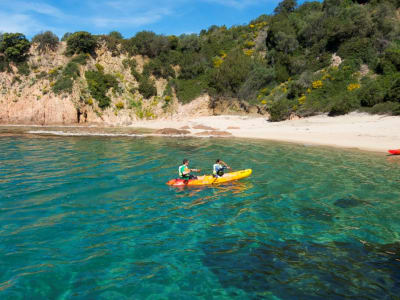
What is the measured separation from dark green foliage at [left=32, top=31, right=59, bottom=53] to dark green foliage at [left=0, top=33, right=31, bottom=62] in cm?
190

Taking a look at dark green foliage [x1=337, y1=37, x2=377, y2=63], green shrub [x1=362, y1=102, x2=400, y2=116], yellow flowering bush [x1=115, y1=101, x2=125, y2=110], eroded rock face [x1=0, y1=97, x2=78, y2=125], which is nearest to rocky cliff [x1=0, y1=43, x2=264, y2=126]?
eroded rock face [x1=0, y1=97, x2=78, y2=125]

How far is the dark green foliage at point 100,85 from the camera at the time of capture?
1944 inches

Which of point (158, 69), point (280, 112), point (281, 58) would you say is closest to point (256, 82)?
point (281, 58)

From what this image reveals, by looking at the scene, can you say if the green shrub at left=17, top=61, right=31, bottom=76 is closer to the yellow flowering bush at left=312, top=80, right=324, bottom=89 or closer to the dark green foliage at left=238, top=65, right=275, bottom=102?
the dark green foliage at left=238, top=65, right=275, bottom=102

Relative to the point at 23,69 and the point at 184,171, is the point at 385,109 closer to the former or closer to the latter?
the point at 184,171

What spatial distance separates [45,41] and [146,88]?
2270 centimetres

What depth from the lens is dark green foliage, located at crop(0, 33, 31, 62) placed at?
52250 millimetres

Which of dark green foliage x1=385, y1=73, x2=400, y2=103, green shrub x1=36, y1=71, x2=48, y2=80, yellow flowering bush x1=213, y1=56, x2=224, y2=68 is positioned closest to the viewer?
dark green foliage x1=385, y1=73, x2=400, y2=103

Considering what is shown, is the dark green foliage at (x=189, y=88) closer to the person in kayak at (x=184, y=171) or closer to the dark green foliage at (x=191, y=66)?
the dark green foliage at (x=191, y=66)

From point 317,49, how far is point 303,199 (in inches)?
1577

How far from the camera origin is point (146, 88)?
175 ft

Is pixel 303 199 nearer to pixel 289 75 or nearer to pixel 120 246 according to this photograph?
pixel 120 246

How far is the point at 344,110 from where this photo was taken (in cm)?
2966

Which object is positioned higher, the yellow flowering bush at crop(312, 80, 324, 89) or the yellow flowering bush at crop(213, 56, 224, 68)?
the yellow flowering bush at crop(213, 56, 224, 68)
